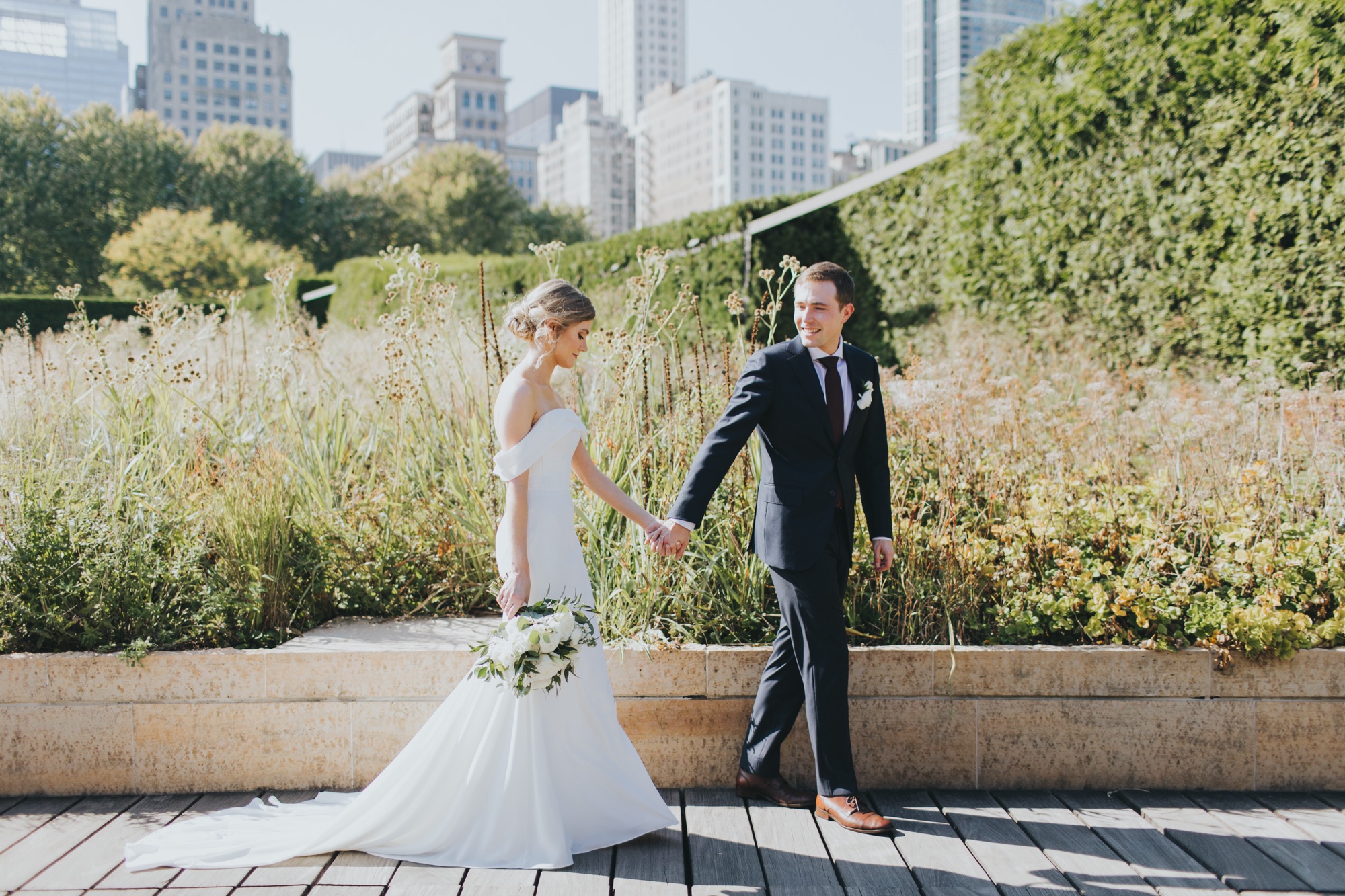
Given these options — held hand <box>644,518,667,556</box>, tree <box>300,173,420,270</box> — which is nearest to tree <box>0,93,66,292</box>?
tree <box>300,173,420,270</box>

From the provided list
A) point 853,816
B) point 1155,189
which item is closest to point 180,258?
point 1155,189

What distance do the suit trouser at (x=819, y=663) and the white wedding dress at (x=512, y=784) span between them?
0.50 meters

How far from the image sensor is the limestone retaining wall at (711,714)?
317 centimetres

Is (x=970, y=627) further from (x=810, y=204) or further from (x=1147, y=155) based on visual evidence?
(x=810, y=204)

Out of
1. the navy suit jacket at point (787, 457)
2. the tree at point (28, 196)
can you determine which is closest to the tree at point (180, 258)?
the tree at point (28, 196)

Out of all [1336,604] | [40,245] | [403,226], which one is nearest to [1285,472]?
[1336,604]

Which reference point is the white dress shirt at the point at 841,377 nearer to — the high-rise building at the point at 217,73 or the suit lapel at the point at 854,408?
the suit lapel at the point at 854,408

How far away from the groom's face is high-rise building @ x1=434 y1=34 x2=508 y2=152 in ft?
472

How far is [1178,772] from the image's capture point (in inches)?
126

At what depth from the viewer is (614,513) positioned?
146 inches

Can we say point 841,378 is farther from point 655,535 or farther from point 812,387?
point 655,535

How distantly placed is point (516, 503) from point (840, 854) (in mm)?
1392

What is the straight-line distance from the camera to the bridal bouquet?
257 centimetres

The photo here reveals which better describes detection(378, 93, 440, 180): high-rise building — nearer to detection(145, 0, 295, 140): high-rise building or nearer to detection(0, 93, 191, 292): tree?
detection(145, 0, 295, 140): high-rise building
